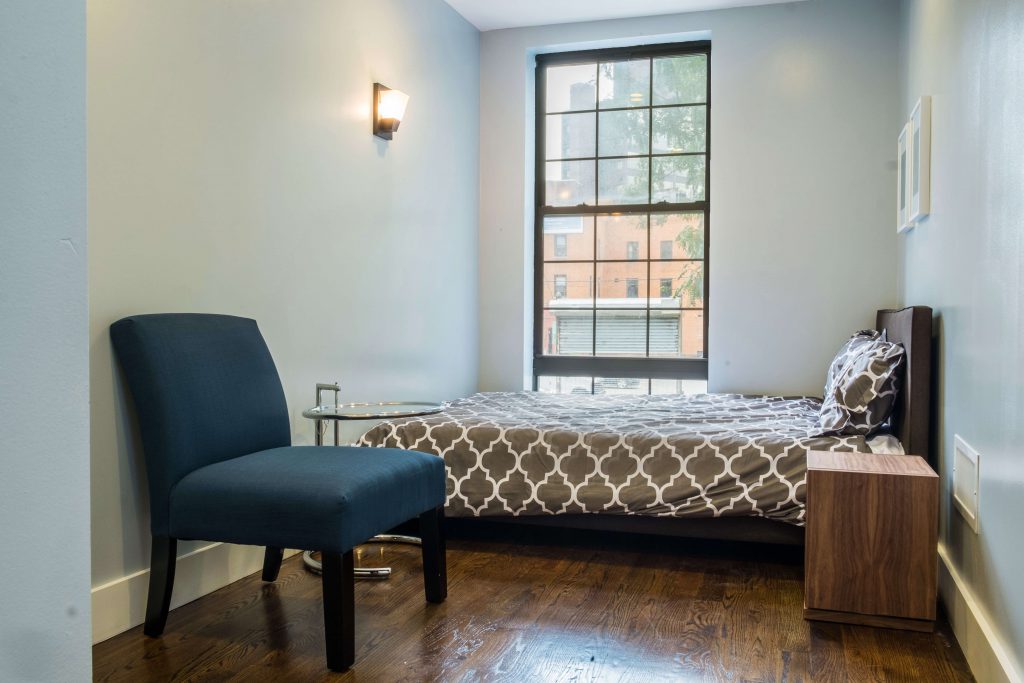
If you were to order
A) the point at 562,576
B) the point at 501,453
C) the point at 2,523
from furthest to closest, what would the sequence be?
the point at 501,453, the point at 562,576, the point at 2,523

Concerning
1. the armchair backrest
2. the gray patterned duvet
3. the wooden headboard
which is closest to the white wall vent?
the wooden headboard

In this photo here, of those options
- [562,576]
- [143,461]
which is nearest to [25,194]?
[143,461]

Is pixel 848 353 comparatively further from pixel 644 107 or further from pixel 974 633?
pixel 644 107

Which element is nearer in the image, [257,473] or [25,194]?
[25,194]

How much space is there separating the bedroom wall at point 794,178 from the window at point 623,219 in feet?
Result: 0.61

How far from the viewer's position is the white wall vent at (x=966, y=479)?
7.27ft

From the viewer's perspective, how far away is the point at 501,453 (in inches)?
130

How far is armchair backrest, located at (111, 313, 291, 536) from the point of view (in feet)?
7.42

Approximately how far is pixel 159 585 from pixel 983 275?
2.36 m

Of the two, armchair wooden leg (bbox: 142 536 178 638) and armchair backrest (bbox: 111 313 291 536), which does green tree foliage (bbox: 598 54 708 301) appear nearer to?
→ armchair backrest (bbox: 111 313 291 536)

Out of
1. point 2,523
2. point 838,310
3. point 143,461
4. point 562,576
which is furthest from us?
point 838,310

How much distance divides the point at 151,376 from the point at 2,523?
1.44 meters

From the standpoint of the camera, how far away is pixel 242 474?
221 cm

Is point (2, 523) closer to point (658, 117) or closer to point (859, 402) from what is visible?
point (859, 402)
